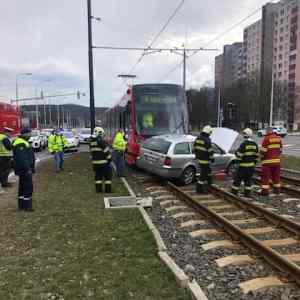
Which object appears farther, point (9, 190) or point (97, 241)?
point (9, 190)

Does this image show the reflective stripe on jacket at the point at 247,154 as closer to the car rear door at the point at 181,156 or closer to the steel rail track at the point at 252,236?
the steel rail track at the point at 252,236

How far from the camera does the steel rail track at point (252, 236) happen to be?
5.63 meters

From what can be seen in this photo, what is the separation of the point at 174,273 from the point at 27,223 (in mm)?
4076

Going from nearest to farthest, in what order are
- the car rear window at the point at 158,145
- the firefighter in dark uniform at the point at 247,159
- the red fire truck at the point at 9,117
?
the firefighter in dark uniform at the point at 247,159 → the car rear window at the point at 158,145 → the red fire truck at the point at 9,117

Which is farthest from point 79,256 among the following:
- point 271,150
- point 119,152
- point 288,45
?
point 288,45

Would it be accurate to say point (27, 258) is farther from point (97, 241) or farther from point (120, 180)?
point (120, 180)

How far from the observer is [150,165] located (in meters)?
14.3

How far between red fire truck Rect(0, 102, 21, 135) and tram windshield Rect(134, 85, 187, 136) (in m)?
7.98

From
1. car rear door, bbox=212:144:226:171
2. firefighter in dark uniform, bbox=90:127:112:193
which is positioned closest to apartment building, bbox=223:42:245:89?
car rear door, bbox=212:144:226:171

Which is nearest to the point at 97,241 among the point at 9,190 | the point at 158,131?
the point at 9,190

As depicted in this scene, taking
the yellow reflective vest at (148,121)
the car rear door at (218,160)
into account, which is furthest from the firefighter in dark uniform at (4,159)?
the car rear door at (218,160)

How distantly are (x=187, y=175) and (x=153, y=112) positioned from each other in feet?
14.0

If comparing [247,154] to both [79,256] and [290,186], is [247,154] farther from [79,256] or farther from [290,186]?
[79,256]

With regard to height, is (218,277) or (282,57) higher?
(282,57)
